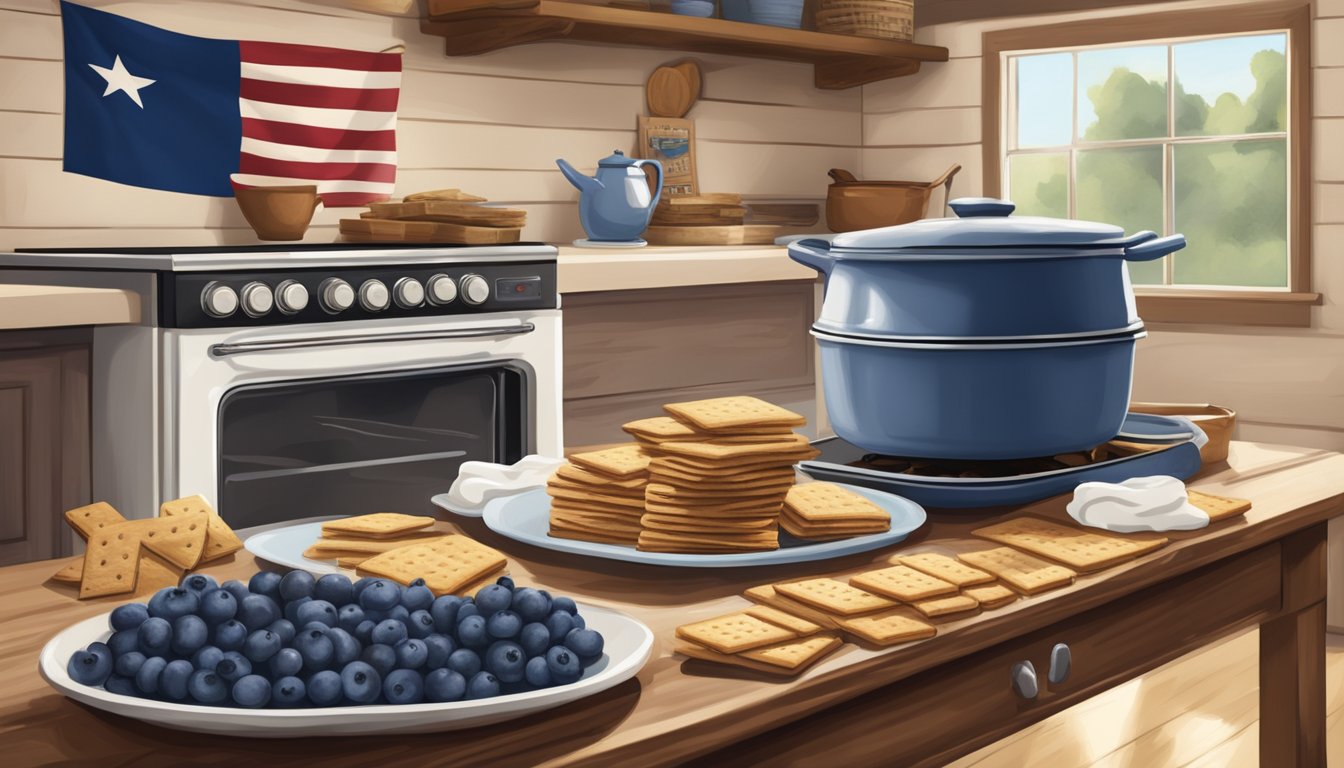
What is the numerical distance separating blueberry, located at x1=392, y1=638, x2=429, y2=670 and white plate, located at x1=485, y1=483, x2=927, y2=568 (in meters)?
0.34

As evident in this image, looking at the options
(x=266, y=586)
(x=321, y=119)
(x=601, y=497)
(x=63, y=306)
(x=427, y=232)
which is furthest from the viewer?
(x=321, y=119)

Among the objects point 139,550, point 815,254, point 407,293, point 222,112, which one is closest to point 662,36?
point 222,112

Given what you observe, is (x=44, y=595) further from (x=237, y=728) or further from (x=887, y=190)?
(x=887, y=190)

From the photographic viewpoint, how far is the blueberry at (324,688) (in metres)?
0.68

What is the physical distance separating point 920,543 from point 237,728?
2.05 ft

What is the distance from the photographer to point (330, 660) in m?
0.70

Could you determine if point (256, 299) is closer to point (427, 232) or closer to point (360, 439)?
point (360, 439)

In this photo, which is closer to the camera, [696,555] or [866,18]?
[696,555]

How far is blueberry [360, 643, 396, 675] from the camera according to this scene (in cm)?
70

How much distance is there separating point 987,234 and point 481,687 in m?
0.71

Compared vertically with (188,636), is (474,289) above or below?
above

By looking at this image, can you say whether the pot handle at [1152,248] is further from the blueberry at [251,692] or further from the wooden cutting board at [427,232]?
the wooden cutting board at [427,232]

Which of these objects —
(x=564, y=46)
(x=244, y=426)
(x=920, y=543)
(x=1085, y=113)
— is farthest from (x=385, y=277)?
(x=1085, y=113)

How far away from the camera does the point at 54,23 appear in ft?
9.26
